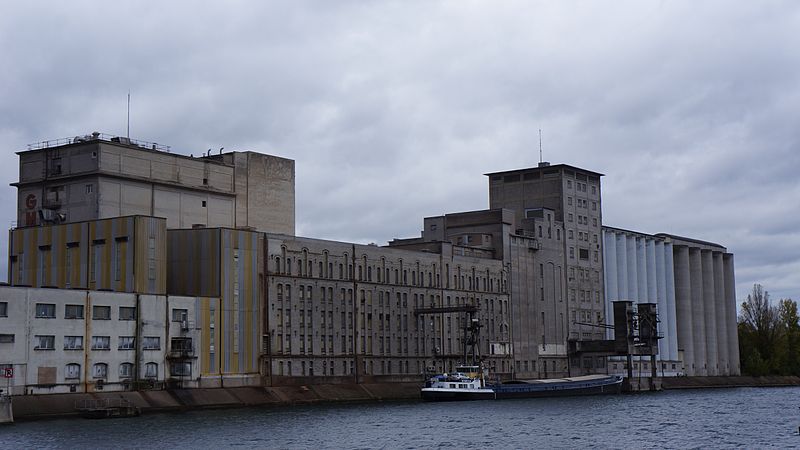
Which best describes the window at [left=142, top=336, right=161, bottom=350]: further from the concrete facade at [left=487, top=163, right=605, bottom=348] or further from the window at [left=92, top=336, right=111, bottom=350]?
the concrete facade at [left=487, top=163, right=605, bottom=348]

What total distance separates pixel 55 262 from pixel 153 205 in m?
17.9

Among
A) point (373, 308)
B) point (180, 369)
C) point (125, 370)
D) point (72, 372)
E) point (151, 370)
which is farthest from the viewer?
point (373, 308)

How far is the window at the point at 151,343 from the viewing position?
12008cm

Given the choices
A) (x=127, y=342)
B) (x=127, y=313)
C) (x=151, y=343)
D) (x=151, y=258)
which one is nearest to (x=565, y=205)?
(x=151, y=258)

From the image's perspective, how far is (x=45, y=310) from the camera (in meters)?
110

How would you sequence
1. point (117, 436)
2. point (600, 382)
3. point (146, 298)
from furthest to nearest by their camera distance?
point (600, 382)
point (146, 298)
point (117, 436)

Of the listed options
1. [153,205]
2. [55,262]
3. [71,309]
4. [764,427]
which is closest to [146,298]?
[71,309]

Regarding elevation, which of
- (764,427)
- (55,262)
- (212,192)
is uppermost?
(212,192)

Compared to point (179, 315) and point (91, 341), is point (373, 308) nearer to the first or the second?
point (179, 315)

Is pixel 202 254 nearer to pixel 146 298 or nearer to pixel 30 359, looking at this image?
pixel 146 298

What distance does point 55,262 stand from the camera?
13325cm

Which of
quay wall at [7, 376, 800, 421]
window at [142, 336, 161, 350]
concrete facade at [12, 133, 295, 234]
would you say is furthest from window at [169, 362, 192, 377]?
concrete facade at [12, 133, 295, 234]

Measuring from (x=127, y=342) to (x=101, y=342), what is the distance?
11.5 ft

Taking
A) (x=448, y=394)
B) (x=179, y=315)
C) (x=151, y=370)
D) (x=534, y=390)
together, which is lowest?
(x=534, y=390)
